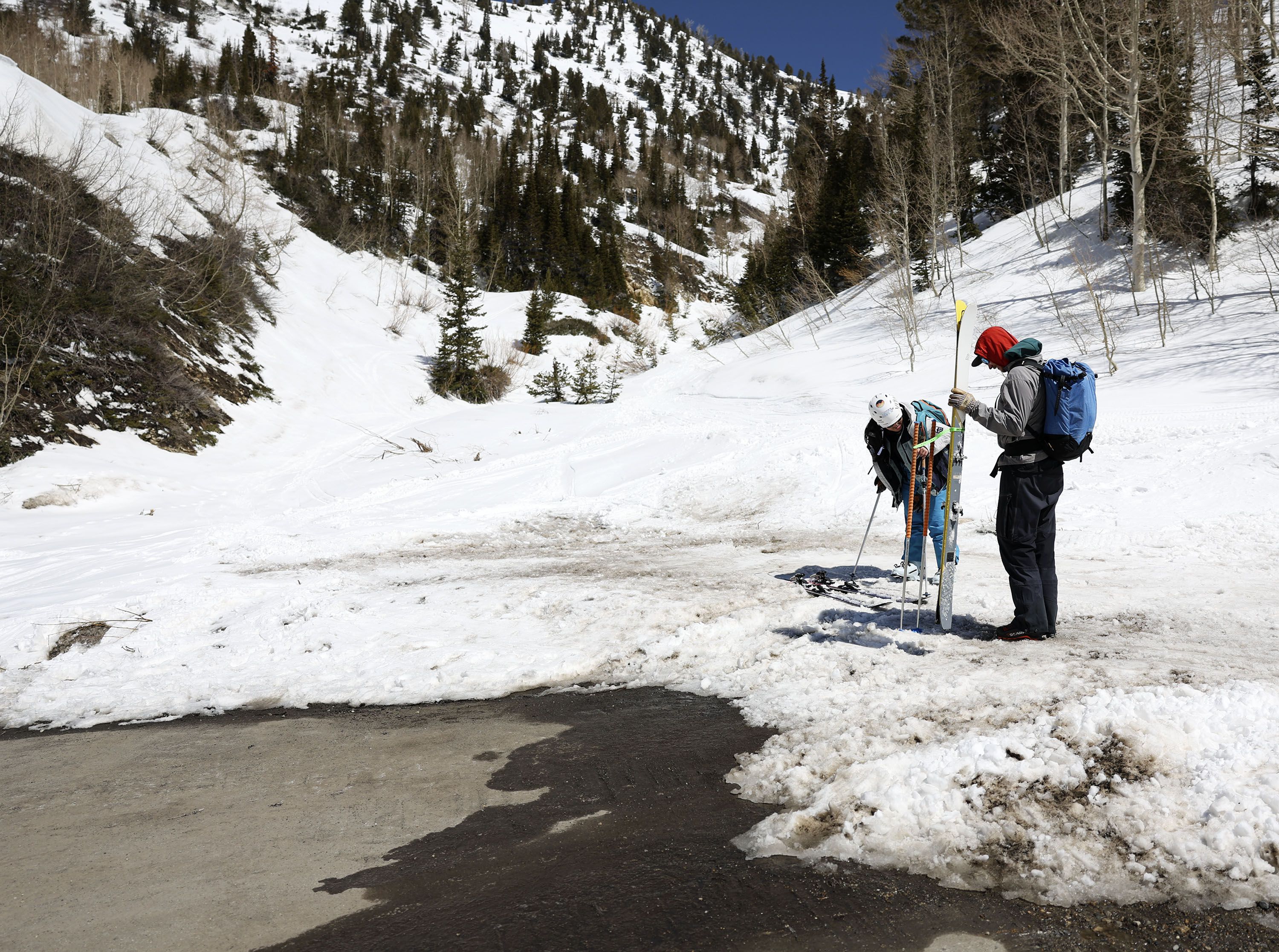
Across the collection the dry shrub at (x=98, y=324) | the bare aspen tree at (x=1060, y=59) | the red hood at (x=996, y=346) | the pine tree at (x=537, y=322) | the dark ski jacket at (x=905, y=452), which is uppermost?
Answer: the bare aspen tree at (x=1060, y=59)

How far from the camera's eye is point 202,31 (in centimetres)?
8831

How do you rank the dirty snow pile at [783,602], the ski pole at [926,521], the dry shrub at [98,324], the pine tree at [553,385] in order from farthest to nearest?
the pine tree at [553,385], the dry shrub at [98,324], the ski pole at [926,521], the dirty snow pile at [783,602]

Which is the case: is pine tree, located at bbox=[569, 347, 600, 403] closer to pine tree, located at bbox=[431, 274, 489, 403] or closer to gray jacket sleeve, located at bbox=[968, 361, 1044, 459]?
pine tree, located at bbox=[431, 274, 489, 403]

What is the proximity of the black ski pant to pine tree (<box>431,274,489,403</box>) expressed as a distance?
2759 cm

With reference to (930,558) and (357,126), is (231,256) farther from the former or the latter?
(357,126)

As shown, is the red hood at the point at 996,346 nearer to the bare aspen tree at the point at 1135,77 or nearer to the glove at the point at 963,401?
the glove at the point at 963,401

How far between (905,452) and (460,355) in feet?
86.6

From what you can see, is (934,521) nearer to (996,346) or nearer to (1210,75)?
(996,346)

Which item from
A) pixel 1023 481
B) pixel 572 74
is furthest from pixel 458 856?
pixel 572 74

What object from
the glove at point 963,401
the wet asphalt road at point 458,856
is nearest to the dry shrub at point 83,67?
the wet asphalt road at point 458,856

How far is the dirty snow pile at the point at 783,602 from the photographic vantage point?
2652 mm

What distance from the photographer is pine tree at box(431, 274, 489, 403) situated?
2972 centimetres

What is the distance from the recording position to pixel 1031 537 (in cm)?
449

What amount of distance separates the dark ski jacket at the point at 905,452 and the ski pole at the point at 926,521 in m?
0.04
